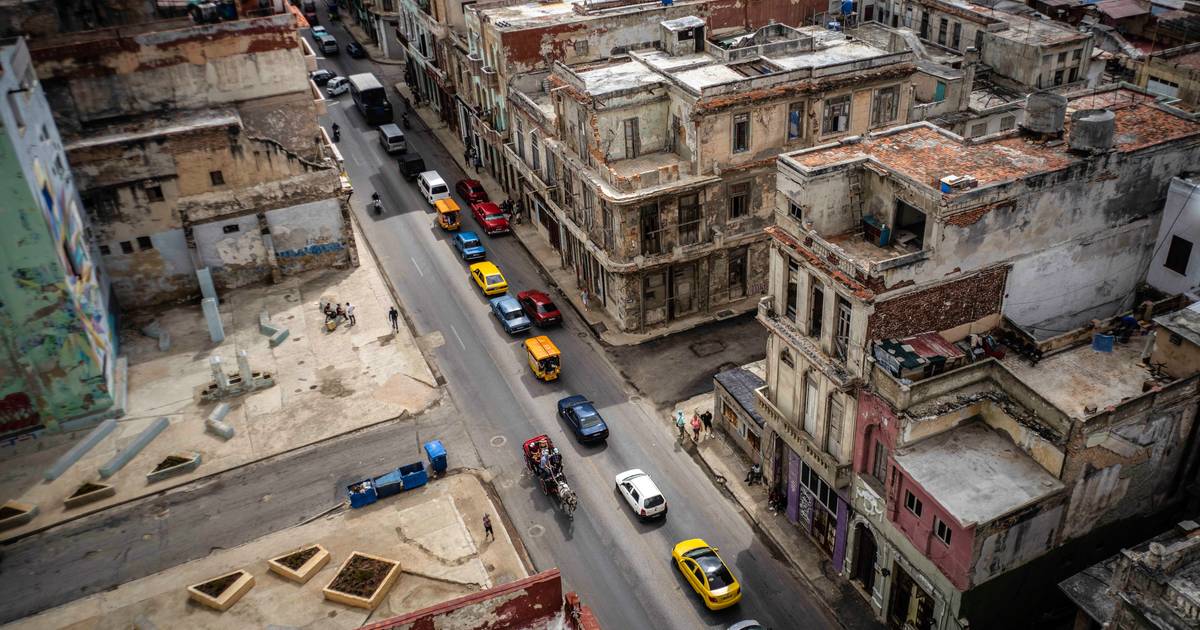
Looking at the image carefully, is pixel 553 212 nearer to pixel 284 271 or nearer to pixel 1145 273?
pixel 284 271

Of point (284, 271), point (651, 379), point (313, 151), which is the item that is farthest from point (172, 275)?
point (651, 379)

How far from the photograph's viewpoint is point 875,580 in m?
41.7

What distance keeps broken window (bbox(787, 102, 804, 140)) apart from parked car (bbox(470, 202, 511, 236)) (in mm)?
27172

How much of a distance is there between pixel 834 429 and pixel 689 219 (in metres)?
22.7

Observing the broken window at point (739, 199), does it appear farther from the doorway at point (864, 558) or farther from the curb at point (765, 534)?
the doorway at point (864, 558)

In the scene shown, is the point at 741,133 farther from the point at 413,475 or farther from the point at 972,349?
the point at 413,475

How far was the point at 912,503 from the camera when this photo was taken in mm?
37469

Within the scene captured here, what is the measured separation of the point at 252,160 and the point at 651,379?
109ft

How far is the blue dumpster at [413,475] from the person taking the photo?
1989 inches

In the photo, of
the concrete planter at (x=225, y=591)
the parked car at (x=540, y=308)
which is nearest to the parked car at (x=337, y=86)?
the parked car at (x=540, y=308)

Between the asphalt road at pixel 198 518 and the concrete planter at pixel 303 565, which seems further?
the asphalt road at pixel 198 518

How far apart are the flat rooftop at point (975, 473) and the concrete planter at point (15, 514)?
148 feet

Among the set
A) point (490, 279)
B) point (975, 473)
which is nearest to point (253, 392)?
point (490, 279)

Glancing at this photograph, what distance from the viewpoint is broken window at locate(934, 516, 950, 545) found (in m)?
35.7
